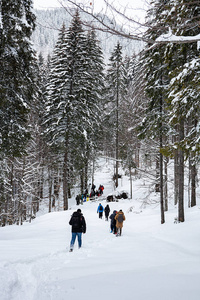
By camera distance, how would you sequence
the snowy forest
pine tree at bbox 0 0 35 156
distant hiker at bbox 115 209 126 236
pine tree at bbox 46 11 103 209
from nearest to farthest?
the snowy forest, pine tree at bbox 0 0 35 156, distant hiker at bbox 115 209 126 236, pine tree at bbox 46 11 103 209

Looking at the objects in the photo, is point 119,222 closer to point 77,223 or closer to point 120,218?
point 120,218

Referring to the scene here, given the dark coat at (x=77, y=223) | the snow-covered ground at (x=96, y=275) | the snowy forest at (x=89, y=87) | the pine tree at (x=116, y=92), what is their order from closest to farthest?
the snow-covered ground at (x=96, y=275) < the snowy forest at (x=89, y=87) < the dark coat at (x=77, y=223) < the pine tree at (x=116, y=92)

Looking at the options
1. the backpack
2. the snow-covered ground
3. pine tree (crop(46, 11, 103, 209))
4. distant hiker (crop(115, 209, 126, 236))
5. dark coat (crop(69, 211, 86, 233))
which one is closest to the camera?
the snow-covered ground

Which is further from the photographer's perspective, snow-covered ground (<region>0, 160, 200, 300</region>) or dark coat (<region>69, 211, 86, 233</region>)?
dark coat (<region>69, 211, 86, 233</region>)

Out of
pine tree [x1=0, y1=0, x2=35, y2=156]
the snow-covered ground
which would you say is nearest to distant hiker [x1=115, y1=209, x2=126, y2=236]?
the snow-covered ground

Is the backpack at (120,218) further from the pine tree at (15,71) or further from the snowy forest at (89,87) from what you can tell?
the pine tree at (15,71)

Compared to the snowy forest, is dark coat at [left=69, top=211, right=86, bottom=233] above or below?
below

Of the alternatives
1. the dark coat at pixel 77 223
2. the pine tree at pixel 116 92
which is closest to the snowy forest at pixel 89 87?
the dark coat at pixel 77 223

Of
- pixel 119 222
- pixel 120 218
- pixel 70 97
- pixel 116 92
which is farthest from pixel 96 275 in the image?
pixel 116 92

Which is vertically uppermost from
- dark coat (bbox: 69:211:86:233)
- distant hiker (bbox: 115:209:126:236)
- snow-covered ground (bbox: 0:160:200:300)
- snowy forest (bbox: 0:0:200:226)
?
snowy forest (bbox: 0:0:200:226)

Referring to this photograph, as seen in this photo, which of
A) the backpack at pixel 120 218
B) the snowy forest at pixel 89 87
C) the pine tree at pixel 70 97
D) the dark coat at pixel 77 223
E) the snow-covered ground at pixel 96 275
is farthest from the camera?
the pine tree at pixel 70 97

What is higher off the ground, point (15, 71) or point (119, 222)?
point (15, 71)

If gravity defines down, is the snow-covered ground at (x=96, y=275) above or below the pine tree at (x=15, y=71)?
below

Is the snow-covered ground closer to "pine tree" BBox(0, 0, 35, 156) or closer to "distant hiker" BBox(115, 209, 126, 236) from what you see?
"distant hiker" BBox(115, 209, 126, 236)
